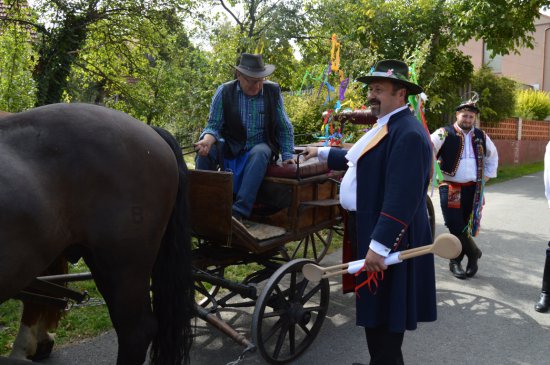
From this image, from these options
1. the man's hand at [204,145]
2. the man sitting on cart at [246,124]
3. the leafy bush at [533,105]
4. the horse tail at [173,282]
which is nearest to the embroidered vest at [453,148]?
the man sitting on cart at [246,124]

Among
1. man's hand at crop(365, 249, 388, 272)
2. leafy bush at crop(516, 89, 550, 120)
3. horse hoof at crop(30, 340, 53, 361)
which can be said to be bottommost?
horse hoof at crop(30, 340, 53, 361)

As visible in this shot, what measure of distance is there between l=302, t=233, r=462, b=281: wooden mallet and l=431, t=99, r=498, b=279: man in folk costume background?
296 centimetres

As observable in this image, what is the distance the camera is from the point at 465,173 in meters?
5.14

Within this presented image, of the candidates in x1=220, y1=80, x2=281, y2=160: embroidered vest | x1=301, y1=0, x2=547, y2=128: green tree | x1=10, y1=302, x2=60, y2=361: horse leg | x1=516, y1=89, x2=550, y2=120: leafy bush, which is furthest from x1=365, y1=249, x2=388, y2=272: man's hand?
x1=516, y1=89, x2=550, y2=120: leafy bush

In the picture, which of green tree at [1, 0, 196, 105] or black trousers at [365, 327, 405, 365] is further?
green tree at [1, 0, 196, 105]

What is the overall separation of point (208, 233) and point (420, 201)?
147 cm

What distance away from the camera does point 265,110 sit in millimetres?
3875

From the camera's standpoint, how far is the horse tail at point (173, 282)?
2.60 m

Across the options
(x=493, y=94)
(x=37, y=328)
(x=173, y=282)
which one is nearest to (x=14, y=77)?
(x=37, y=328)

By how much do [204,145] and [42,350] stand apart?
5.71 ft

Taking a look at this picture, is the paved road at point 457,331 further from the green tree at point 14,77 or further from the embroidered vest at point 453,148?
the green tree at point 14,77

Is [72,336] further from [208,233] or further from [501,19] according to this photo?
[501,19]

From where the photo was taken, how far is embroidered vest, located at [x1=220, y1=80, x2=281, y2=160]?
152 inches

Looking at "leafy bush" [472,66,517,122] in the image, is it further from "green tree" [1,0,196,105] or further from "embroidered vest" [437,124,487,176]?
"green tree" [1,0,196,105]
